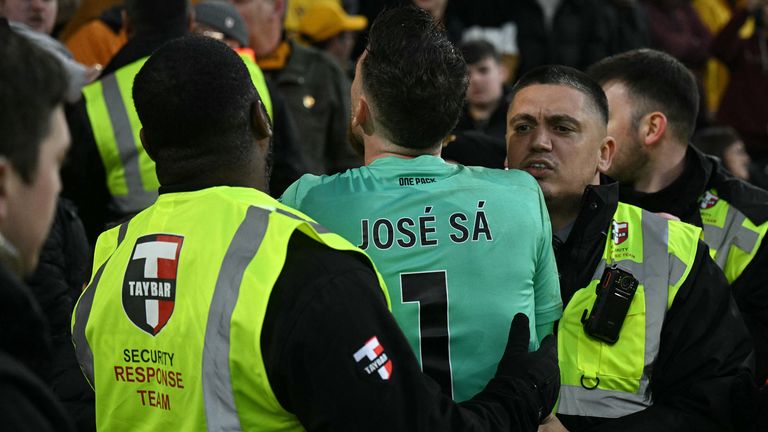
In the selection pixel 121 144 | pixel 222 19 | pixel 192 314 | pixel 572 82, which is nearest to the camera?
pixel 192 314

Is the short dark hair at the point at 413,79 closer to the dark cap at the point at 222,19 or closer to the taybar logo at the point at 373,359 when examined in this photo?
the taybar logo at the point at 373,359

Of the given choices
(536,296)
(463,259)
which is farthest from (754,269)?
(463,259)

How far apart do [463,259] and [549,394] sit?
38cm

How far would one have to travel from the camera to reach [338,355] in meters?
2.13

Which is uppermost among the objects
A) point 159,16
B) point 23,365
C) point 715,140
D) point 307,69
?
point 159,16

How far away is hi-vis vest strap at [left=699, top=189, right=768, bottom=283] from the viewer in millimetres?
3768

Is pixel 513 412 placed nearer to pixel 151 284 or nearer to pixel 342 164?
pixel 151 284

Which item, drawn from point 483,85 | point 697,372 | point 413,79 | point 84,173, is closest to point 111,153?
point 84,173

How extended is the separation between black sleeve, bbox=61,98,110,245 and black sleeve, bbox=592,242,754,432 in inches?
99.0

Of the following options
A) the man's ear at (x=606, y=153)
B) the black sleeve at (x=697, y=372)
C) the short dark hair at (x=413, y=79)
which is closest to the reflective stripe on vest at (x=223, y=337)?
the short dark hair at (x=413, y=79)

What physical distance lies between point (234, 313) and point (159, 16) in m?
2.89

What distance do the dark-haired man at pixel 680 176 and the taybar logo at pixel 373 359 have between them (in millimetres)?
2018

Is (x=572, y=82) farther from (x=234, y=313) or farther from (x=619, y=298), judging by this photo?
(x=234, y=313)

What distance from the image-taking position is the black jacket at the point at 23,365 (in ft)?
5.27
